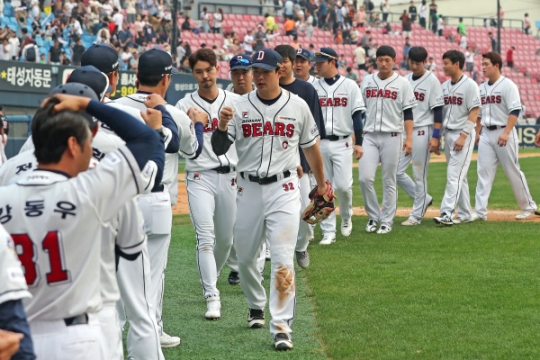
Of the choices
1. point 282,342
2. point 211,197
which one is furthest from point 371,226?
point 282,342

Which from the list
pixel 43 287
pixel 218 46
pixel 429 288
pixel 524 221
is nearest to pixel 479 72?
pixel 218 46

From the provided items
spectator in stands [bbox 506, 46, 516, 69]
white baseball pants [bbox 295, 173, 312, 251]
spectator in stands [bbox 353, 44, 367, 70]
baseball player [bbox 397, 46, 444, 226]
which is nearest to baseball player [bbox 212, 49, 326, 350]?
white baseball pants [bbox 295, 173, 312, 251]

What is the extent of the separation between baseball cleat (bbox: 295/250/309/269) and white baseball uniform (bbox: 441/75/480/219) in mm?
3344

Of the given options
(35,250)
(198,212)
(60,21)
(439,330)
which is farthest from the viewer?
(60,21)

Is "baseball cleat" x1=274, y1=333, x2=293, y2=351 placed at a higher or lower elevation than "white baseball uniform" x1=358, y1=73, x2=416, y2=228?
lower

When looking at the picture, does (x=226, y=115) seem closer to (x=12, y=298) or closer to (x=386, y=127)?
(x=12, y=298)

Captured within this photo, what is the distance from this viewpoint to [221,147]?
659 centimetres

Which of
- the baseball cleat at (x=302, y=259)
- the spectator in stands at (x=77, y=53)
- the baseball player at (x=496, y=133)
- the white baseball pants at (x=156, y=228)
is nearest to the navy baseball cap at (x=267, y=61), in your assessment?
the white baseball pants at (x=156, y=228)

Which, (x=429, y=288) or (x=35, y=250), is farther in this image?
(x=429, y=288)

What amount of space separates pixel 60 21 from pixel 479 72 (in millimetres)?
20305

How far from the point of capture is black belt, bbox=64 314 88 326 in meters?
3.30

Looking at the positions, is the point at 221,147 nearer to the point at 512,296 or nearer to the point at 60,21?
the point at 512,296

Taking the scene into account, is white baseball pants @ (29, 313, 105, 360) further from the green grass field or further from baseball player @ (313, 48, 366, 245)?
baseball player @ (313, 48, 366, 245)

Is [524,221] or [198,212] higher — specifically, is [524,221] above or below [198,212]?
below
